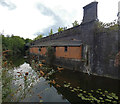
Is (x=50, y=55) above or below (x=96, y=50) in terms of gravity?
below

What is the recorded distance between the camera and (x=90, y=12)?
7824mm

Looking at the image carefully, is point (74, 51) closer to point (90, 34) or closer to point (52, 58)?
point (90, 34)

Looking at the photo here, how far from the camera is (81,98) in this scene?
11.3ft

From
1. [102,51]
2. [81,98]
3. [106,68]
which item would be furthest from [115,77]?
[81,98]

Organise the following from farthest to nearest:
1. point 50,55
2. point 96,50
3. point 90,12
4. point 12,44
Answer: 1. point 12,44
2. point 50,55
3. point 90,12
4. point 96,50

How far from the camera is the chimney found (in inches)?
294

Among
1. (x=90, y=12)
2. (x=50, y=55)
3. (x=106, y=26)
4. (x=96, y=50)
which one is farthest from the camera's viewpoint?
(x=50, y=55)

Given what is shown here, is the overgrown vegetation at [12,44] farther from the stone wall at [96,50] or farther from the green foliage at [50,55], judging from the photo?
the stone wall at [96,50]

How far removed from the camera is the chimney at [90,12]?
746cm

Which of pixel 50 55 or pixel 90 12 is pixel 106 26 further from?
pixel 50 55

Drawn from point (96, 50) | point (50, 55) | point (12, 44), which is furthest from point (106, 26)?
point (12, 44)

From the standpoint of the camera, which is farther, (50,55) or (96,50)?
(50,55)

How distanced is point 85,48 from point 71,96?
5.62 meters

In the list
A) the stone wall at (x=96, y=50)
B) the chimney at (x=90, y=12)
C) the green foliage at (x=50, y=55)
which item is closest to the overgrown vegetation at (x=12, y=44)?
the green foliage at (x=50, y=55)
